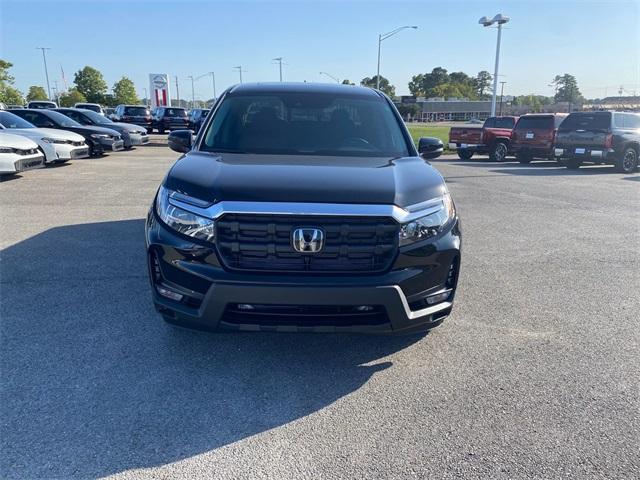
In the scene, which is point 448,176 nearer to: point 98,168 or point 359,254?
point 98,168

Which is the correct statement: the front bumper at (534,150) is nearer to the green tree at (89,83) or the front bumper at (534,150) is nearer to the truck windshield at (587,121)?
the truck windshield at (587,121)

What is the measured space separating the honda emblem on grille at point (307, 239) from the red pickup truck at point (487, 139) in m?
18.9

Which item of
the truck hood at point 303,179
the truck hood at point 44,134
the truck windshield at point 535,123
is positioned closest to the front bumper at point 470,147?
the truck windshield at point 535,123

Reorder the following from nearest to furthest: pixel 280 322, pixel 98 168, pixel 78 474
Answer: pixel 78 474 → pixel 280 322 → pixel 98 168

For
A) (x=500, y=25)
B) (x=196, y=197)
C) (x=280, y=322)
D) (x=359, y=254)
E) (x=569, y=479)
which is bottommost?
(x=569, y=479)

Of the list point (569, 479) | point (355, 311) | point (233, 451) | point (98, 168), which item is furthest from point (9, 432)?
point (98, 168)

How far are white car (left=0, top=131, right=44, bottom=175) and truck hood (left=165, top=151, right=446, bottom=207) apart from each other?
837 centimetres

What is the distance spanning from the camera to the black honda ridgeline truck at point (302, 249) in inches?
107

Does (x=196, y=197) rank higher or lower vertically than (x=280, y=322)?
higher

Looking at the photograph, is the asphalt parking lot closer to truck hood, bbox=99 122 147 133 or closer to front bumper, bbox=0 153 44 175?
front bumper, bbox=0 153 44 175

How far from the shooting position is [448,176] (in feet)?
45.7

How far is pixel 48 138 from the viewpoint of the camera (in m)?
12.6

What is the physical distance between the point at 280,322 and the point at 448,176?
39.7ft

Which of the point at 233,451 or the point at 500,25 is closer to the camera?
Result: the point at 233,451
